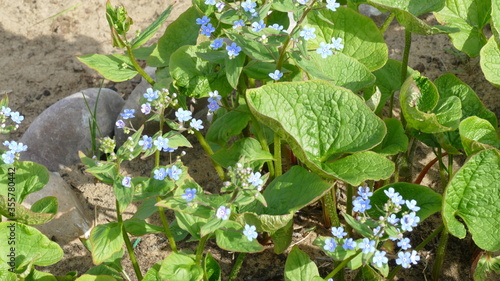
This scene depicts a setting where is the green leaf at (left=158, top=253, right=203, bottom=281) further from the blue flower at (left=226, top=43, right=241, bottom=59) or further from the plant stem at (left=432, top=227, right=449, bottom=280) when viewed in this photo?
the plant stem at (left=432, top=227, right=449, bottom=280)

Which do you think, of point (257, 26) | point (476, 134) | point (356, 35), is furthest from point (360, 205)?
point (356, 35)

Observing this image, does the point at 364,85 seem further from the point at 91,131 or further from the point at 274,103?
the point at 91,131

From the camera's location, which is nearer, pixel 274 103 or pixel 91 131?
pixel 274 103

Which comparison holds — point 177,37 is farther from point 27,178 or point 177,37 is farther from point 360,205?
point 360,205

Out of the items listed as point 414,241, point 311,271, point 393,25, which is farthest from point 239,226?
point 393,25

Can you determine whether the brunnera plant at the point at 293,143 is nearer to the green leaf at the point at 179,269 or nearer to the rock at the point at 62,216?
the green leaf at the point at 179,269

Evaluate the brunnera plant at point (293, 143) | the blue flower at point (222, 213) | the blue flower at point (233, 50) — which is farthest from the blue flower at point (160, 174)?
the blue flower at point (233, 50)

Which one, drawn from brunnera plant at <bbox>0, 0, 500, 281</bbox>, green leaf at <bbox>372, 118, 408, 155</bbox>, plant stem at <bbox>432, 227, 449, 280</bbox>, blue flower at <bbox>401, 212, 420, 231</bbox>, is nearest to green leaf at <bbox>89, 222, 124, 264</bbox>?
brunnera plant at <bbox>0, 0, 500, 281</bbox>
